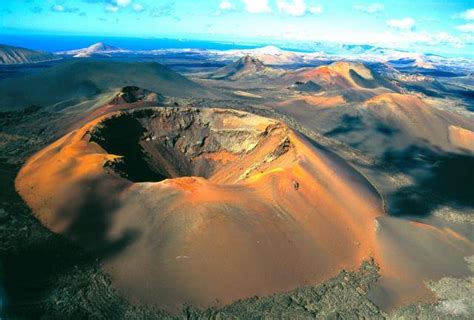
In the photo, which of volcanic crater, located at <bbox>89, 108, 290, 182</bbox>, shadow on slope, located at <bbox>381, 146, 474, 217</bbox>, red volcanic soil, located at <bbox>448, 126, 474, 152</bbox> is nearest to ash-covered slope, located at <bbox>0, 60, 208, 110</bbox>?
volcanic crater, located at <bbox>89, 108, 290, 182</bbox>

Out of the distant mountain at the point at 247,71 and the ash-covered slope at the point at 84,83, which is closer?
the ash-covered slope at the point at 84,83

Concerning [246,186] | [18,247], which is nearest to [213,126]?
[246,186]

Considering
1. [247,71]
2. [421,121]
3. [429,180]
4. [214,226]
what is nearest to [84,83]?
[421,121]

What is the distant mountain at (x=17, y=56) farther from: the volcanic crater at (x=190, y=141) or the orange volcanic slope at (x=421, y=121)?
the orange volcanic slope at (x=421, y=121)

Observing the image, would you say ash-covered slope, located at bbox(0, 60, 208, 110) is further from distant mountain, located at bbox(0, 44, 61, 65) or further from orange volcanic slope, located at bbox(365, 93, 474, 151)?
distant mountain, located at bbox(0, 44, 61, 65)

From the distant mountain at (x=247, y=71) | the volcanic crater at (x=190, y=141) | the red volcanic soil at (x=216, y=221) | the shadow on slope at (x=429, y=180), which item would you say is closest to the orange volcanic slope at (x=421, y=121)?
the shadow on slope at (x=429, y=180)

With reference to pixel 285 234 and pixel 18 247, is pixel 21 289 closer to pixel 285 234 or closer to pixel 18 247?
pixel 18 247

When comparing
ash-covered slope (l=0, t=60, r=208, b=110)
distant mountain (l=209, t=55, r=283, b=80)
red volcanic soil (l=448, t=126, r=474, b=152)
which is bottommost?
distant mountain (l=209, t=55, r=283, b=80)
